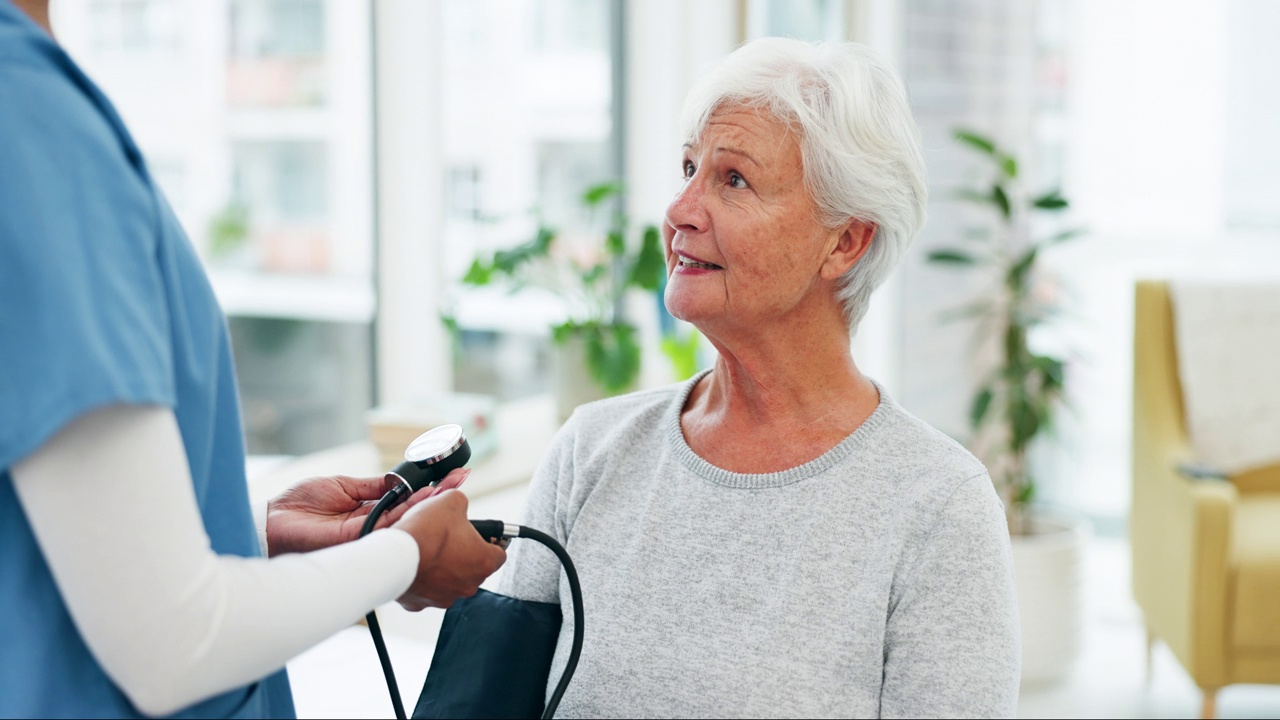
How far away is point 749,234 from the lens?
1343mm

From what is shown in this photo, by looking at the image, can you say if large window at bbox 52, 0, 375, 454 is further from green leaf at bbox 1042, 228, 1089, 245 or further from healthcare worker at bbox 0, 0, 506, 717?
green leaf at bbox 1042, 228, 1089, 245

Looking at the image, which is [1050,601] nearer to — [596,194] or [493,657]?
[596,194]

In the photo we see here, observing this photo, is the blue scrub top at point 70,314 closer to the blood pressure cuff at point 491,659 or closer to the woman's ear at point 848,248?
the blood pressure cuff at point 491,659

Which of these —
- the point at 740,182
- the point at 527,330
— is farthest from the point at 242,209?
the point at 740,182

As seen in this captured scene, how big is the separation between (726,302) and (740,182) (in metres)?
0.15

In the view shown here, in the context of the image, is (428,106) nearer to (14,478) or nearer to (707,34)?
(707,34)

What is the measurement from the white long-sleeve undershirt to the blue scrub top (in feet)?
0.05

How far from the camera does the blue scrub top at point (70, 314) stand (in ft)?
2.07

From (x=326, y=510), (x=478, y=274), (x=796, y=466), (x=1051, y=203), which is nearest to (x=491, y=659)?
(x=326, y=510)

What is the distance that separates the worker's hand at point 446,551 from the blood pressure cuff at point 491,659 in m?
0.38

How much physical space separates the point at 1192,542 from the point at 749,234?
1857mm

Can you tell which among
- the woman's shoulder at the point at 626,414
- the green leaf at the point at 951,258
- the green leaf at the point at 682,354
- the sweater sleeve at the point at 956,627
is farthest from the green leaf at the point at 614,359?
the sweater sleeve at the point at 956,627

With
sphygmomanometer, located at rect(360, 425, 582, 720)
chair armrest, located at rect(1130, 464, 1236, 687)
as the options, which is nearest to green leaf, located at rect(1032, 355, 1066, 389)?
chair armrest, located at rect(1130, 464, 1236, 687)

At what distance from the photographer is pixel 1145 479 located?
3.07 m
